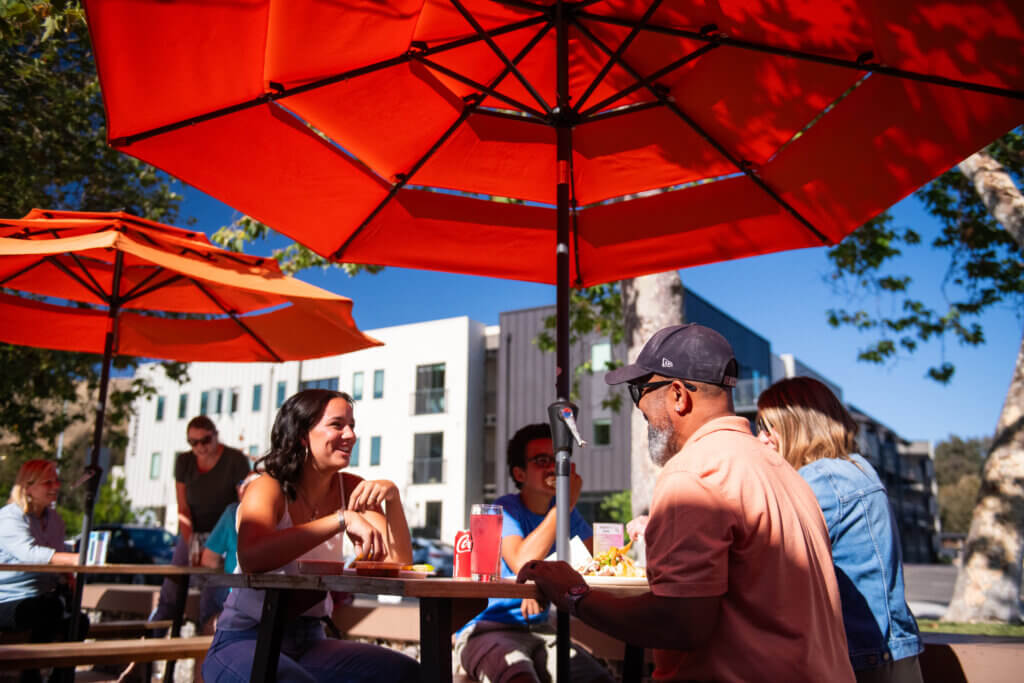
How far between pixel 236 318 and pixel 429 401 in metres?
32.9

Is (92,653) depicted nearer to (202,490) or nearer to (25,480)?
(25,480)

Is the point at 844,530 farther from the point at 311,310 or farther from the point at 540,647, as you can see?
the point at 311,310

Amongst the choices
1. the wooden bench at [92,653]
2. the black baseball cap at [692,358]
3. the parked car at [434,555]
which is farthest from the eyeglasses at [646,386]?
the parked car at [434,555]

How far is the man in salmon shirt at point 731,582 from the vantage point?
1838mm

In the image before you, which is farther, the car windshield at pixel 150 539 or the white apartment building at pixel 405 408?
the white apartment building at pixel 405 408

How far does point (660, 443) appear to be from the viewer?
2287 mm

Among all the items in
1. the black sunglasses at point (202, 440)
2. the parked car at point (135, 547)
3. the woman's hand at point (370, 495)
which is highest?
the black sunglasses at point (202, 440)

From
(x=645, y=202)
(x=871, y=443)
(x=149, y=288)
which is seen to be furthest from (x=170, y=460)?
(x=871, y=443)

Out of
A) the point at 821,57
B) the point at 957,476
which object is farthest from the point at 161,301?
the point at 957,476

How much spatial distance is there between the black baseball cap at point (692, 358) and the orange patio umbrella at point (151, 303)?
279 centimetres

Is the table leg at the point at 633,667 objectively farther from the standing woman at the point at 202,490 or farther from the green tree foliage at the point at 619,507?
the green tree foliage at the point at 619,507

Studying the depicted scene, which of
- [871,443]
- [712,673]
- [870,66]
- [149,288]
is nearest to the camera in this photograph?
[712,673]

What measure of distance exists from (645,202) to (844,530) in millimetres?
2136

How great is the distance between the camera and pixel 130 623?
5.46 metres
